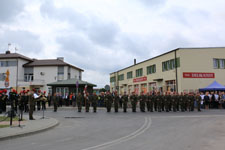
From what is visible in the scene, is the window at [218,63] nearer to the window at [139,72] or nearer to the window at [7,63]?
the window at [139,72]

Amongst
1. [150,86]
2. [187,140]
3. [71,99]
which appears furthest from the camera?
[150,86]

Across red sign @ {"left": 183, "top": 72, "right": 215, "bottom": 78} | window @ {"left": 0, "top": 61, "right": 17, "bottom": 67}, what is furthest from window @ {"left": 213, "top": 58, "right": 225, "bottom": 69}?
window @ {"left": 0, "top": 61, "right": 17, "bottom": 67}

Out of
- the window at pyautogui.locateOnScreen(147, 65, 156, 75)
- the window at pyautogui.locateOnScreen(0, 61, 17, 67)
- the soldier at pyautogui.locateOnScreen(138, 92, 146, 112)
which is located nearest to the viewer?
the soldier at pyautogui.locateOnScreen(138, 92, 146, 112)

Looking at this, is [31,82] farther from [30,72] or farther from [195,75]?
[195,75]

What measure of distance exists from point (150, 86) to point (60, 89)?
17714 mm

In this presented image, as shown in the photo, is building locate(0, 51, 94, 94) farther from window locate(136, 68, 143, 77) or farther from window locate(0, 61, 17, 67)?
window locate(136, 68, 143, 77)

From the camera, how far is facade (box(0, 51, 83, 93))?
5244 cm

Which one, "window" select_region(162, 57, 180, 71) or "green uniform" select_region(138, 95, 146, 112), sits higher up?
"window" select_region(162, 57, 180, 71)

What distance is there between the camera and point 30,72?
179 ft

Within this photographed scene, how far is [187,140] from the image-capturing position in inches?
312

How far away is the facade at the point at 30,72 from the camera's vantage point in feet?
172

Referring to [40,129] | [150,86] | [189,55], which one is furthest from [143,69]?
[40,129]

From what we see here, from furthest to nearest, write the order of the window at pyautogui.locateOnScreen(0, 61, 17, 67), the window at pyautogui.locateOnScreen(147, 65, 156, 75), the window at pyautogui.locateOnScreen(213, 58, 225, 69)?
1. the window at pyautogui.locateOnScreen(0, 61, 17, 67)
2. the window at pyautogui.locateOnScreen(147, 65, 156, 75)
3. the window at pyautogui.locateOnScreen(213, 58, 225, 69)

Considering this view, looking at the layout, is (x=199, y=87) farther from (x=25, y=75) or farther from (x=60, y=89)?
(x=25, y=75)
